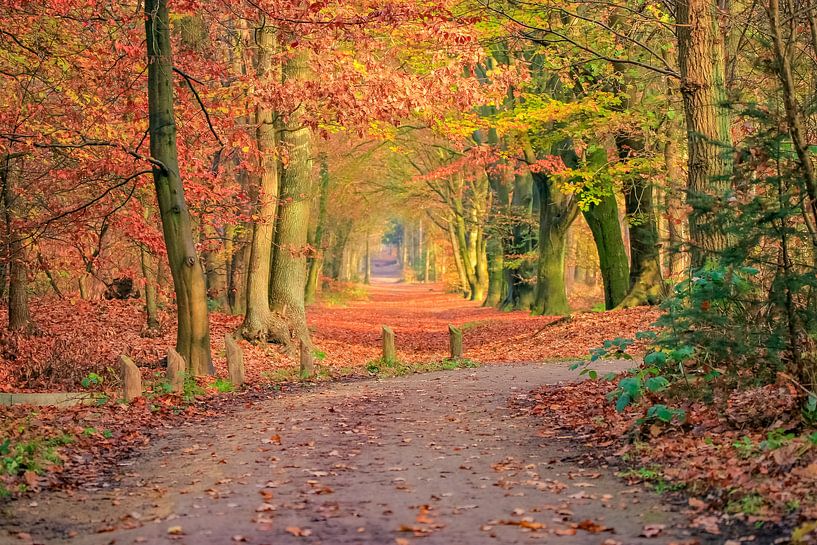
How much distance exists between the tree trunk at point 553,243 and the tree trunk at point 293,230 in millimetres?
11957

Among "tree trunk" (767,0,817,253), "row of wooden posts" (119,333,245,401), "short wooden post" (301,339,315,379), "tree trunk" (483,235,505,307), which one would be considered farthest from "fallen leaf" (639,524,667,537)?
"tree trunk" (483,235,505,307)

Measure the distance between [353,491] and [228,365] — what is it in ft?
27.1

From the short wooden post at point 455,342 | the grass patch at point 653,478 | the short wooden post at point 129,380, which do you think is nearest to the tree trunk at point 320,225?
the short wooden post at point 455,342

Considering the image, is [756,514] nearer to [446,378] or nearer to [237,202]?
[446,378]

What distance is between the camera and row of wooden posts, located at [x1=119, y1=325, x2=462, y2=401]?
12961mm

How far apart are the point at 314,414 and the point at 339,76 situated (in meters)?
7.59

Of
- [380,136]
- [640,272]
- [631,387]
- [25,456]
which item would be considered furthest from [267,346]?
[631,387]

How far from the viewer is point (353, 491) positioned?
25.8 ft

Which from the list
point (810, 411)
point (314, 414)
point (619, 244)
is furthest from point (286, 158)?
point (810, 411)

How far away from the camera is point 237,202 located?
21.7 meters

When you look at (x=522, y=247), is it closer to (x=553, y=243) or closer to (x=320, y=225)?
(x=553, y=243)

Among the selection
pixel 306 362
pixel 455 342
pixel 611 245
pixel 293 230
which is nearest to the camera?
pixel 306 362

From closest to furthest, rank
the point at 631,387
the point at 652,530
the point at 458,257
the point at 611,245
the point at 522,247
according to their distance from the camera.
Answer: the point at 652,530, the point at 631,387, the point at 611,245, the point at 522,247, the point at 458,257

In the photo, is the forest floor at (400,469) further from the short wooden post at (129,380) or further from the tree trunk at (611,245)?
the tree trunk at (611,245)
